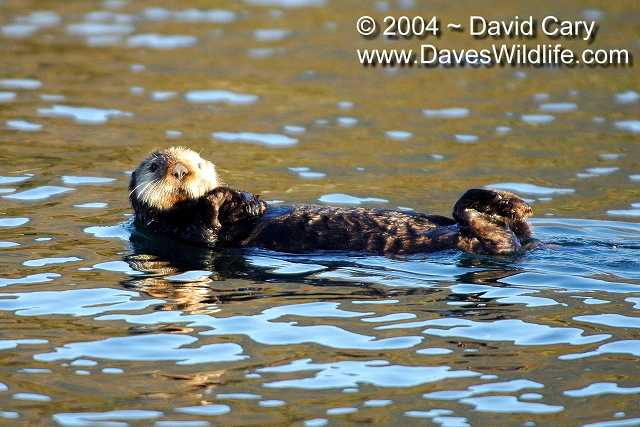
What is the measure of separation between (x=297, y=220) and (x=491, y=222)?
1.43 metres

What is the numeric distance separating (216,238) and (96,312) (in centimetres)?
168

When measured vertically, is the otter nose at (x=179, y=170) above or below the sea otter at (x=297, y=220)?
above

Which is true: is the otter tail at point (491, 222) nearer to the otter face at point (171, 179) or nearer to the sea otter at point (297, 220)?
the sea otter at point (297, 220)

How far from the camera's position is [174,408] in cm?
521

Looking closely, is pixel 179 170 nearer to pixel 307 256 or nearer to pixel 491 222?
pixel 307 256

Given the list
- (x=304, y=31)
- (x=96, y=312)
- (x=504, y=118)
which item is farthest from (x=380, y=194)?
(x=304, y=31)

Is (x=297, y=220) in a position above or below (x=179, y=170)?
below

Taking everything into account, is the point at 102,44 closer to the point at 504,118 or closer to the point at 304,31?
the point at 304,31

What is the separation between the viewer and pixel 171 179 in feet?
26.4

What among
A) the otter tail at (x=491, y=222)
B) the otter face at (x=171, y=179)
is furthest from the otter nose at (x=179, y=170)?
the otter tail at (x=491, y=222)

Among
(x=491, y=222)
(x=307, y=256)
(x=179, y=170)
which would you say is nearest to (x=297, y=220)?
(x=307, y=256)

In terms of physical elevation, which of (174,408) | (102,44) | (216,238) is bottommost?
(174,408)

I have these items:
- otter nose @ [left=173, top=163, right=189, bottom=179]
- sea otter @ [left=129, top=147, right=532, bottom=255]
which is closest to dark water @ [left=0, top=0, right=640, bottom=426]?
sea otter @ [left=129, top=147, right=532, bottom=255]

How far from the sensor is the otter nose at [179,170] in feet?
26.4
